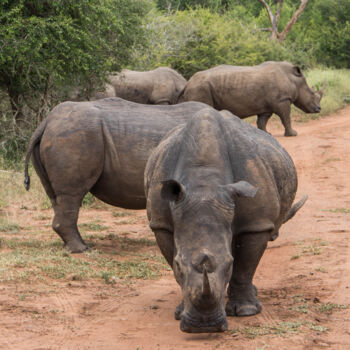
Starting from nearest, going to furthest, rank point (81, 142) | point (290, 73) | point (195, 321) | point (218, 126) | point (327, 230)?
point (195, 321) < point (218, 126) < point (81, 142) < point (327, 230) < point (290, 73)

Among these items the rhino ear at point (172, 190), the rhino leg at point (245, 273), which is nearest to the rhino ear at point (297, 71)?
the rhino leg at point (245, 273)

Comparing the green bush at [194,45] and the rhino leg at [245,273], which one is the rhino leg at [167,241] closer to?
the rhino leg at [245,273]

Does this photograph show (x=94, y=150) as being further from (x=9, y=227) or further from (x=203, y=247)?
(x=203, y=247)

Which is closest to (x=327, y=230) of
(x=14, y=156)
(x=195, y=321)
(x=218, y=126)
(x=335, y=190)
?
(x=335, y=190)

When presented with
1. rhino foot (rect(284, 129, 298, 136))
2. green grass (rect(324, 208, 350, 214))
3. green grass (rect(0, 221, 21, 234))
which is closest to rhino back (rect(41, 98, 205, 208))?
green grass (rect(0, 221, 21, 234))

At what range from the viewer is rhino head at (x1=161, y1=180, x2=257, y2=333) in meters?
4.01

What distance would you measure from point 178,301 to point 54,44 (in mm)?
7011

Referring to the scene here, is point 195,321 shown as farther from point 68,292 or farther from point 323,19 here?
point 323,19

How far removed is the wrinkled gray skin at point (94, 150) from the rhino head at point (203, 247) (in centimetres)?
323

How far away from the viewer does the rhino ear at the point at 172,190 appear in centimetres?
430

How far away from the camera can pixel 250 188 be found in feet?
14.3

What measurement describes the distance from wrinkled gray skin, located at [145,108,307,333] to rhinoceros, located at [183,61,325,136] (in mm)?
10019

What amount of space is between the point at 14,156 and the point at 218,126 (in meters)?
8.26

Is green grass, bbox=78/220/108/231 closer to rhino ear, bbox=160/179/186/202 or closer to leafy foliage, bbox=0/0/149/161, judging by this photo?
leafy foliage, bbox=0/0/149/161
